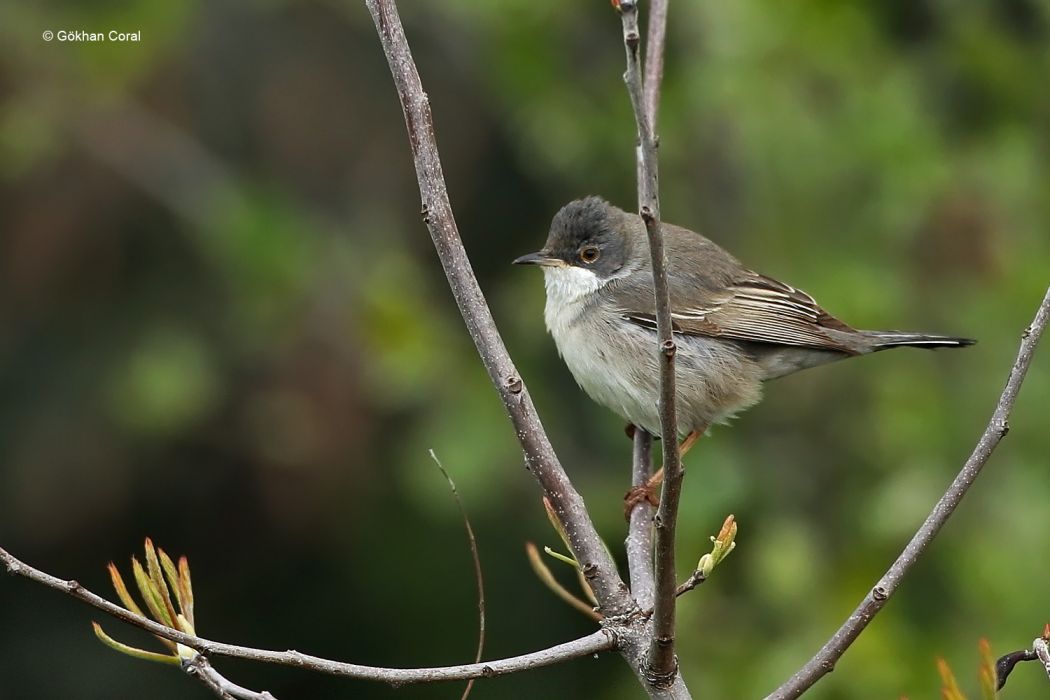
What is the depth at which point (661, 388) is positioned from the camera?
2238 mm

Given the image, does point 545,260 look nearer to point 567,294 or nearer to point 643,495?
point 567,294

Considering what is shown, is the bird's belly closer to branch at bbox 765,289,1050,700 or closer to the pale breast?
the pale breast

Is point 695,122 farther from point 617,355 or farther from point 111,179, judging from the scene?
point 111,179

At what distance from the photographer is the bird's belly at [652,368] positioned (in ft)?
14.9

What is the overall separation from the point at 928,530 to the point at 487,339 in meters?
0.97

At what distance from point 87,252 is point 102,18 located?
4.57 ft

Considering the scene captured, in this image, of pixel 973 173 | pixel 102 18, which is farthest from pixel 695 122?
pixel 102 18

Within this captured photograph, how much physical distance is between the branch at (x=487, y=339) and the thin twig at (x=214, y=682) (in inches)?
29.1

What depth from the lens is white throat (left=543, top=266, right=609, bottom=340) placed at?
4.88m

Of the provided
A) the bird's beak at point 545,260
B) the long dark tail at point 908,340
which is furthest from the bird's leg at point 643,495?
the bird's beak at point 545,260

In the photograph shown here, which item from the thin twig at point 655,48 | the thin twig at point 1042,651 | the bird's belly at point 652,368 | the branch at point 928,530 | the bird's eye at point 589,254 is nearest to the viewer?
the thin twig at point 1042,651

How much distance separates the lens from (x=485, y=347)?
2676 mm

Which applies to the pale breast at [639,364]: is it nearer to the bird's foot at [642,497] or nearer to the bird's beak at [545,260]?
the bird's beak at [545,260]

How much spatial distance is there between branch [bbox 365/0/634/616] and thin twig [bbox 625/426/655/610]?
143 millimetres
